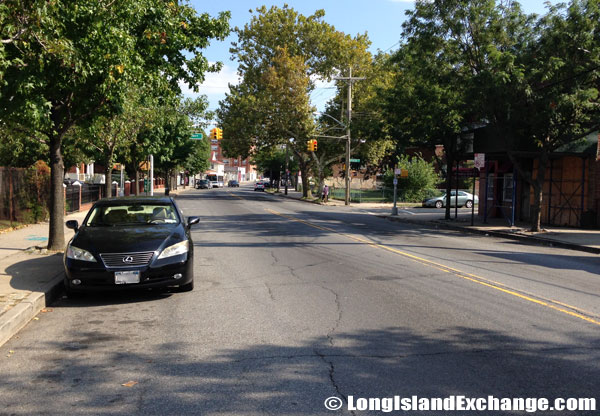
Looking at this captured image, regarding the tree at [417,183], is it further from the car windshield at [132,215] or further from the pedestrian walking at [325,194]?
the car windshield at [132,215]

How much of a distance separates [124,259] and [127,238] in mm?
530

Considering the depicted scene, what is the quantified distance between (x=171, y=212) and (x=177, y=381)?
4.98 m

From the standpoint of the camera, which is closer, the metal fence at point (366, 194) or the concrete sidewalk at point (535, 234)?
the concrete sidewalk at point (535, 234)

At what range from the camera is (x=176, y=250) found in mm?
7785

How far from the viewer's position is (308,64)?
4972 cm

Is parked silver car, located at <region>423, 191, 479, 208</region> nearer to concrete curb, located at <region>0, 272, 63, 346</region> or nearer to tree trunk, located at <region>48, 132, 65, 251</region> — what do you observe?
tree trunk, located at <region>48, 132, 65, 251</region>

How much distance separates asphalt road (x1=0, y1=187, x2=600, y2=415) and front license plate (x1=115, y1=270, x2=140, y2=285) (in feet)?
1.25

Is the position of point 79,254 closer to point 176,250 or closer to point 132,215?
point 176,250

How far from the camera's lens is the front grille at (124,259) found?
7.34m

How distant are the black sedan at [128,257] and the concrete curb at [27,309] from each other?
33cm

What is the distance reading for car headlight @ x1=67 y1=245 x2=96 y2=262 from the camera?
24.3 ft

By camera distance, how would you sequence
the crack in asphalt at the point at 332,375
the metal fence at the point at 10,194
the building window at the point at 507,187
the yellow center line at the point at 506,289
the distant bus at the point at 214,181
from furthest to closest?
1. the distant bus at the point at 214,181
2. the building window at the point at 507,187
3. the metal fence at the point at 10,194
4. the yellow center line at the point at 506,289
5. the crack in asphalt at the point at 332,375

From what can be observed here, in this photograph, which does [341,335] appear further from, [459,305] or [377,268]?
[377,268]

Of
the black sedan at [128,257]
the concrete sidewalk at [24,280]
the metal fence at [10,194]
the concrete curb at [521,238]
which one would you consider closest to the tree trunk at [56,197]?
the concrete sidewalk at [24,280]
